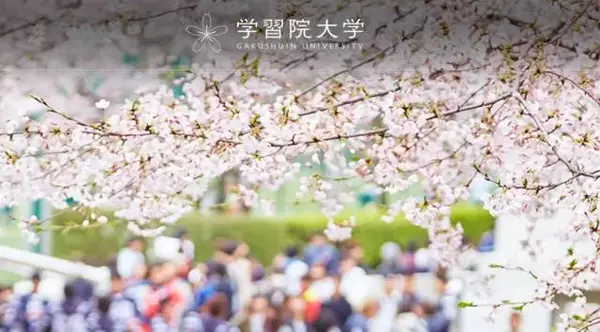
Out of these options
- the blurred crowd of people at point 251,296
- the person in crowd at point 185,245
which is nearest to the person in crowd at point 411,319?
the blurred crowd of people at point 251,296

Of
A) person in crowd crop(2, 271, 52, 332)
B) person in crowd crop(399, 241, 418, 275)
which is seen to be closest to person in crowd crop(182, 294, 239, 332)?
person in crowd crop(2, 271, 52, 332)

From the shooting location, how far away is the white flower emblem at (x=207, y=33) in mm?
2426

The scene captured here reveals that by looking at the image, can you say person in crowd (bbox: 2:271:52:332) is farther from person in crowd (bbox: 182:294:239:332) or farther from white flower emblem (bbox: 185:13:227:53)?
white flower emblem (bbox: 185:13:227:53)

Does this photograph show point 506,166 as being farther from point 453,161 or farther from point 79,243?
point 79,243

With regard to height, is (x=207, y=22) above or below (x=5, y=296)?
above

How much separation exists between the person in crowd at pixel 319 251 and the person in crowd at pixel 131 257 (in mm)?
521


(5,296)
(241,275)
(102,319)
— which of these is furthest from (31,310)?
(241,275)

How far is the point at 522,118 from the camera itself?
2434 millimetres

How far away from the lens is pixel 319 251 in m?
2.48

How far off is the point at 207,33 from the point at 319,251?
0.77 meters

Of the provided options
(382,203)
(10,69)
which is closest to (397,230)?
(382,203)

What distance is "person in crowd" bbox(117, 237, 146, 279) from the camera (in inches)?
96.8

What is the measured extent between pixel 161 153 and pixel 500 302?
1178mm

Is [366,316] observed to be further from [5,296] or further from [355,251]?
[5,296]
